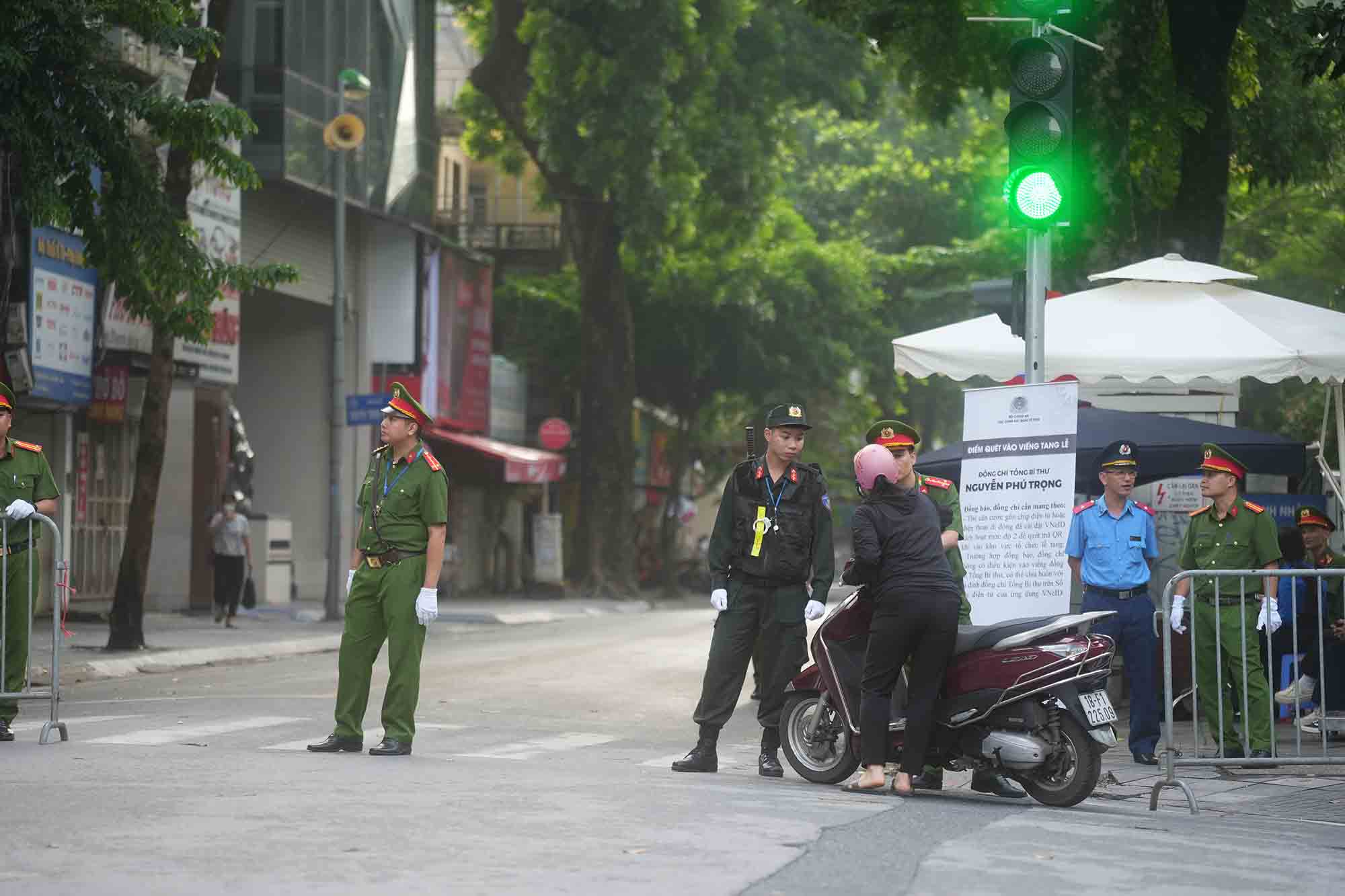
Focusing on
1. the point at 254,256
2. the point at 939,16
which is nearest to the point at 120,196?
the point at 939,16

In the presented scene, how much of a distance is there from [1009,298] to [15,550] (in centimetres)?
569

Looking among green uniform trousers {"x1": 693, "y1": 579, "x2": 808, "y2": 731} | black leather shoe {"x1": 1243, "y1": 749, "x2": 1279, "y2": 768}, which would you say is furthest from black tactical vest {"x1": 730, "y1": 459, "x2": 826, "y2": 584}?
black leather shoe {"x1": 1243, "y1": 749, "x2": 1279, "y2": 768}

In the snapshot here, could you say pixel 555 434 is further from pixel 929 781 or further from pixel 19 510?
pixel 929 781

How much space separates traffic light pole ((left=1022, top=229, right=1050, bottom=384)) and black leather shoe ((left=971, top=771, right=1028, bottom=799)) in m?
2.15

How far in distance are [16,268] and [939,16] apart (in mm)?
11409

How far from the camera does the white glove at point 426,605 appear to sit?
10.7 meters

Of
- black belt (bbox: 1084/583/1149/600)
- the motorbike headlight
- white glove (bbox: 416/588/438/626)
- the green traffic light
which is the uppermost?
the green traffic light

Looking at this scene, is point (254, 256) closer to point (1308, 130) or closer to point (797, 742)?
point (1308, 130)

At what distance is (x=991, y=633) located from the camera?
977 centimetres

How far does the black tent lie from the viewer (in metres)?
14.3

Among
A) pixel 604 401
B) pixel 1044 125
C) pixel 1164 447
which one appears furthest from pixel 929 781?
pixel 604 401

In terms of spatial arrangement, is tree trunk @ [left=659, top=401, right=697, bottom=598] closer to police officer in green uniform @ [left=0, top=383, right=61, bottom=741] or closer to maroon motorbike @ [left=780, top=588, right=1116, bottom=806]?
police officer in green uniform @ [left=0, top=383, right=61, bottom=741]

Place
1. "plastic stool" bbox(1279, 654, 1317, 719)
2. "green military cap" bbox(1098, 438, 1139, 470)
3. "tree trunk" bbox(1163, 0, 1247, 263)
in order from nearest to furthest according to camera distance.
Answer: "green military cap" bbox(1098, 438, 1139, 470) → "plastic stool" bbox(1279, 654, 1317, 719) → "tree trunk" bbox(1163, 0, 1247, 263)

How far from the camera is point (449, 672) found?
18969 mm
